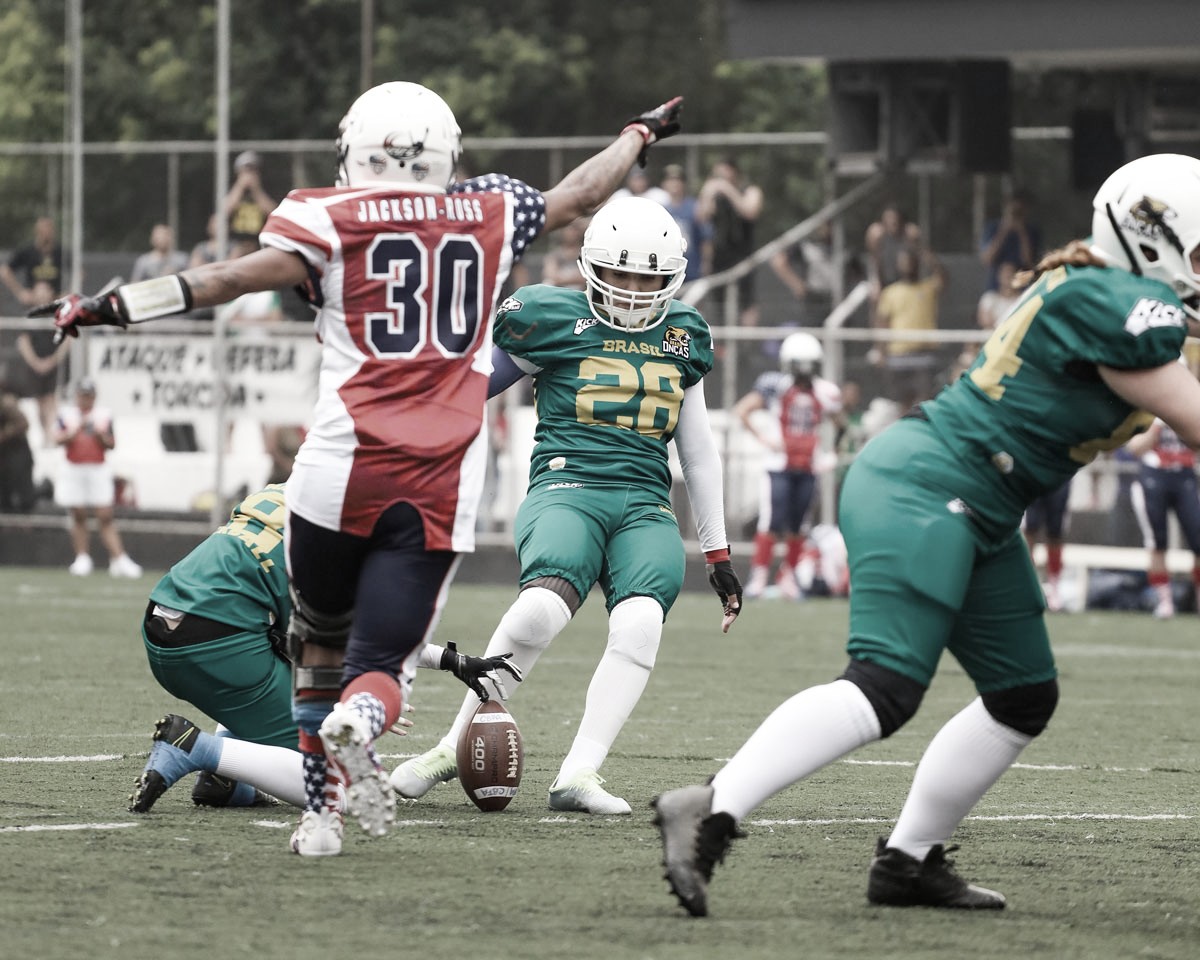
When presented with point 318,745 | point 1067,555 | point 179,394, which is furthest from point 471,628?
point 318,745

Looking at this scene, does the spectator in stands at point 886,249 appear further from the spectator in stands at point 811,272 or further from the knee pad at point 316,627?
the knee pad at point 316,627

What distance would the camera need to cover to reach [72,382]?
1980 cm

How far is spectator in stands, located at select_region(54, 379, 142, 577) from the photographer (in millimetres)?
18500

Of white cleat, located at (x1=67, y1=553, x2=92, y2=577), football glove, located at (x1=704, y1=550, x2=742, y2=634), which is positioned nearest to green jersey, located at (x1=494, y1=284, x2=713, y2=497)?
football glove, located at (x1=704, y1=550, x2=742, y2=634)

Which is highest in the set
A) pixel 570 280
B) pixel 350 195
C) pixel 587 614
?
pixel 350 195

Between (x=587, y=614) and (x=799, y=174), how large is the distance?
12.4 m

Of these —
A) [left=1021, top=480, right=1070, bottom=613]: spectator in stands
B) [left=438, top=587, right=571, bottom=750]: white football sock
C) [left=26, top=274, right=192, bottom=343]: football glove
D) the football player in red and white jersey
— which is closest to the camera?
[left=26, top=274, right=192, bottom=343]: football glove

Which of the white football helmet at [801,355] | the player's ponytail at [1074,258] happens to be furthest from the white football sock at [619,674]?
the white football helmet at [801,355]

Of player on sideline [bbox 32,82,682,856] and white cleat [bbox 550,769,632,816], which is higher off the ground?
player on sideline [bbox 32,82,682,856]

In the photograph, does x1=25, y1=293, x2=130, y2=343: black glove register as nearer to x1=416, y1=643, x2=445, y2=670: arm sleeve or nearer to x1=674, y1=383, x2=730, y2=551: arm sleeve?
x1=416, y1=643, x2=445, y2=670: arm sleeve

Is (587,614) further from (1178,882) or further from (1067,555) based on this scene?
(1178,882)

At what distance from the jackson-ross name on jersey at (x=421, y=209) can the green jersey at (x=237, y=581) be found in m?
1.21

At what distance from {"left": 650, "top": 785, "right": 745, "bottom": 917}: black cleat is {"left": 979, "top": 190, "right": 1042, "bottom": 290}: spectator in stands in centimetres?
1504

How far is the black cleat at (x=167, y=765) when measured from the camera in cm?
596
